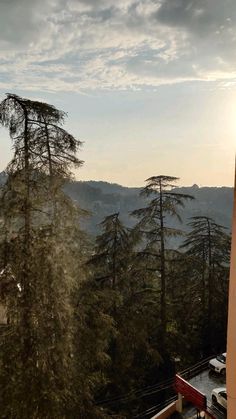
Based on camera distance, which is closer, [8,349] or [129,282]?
[8,349]

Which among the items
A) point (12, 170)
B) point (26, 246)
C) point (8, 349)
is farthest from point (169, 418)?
point (12, 170)

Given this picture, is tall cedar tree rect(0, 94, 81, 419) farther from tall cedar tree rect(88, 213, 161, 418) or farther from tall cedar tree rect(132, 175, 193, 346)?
tall cedar tree rect(132, 175, 193, 346)

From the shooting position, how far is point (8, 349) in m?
8.98

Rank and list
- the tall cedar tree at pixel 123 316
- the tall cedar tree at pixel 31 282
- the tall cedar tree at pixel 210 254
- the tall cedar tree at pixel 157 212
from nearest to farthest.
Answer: the tall cedar tree at pixel 31 282, the tall cedar tree at pixel 123 316, the tall cedar tree at pixel 157 212, the tall cedar tree at pixel 210 254

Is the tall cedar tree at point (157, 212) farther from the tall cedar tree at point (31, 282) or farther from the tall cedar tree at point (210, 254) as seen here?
the tall cedar tree at point (31, 282)

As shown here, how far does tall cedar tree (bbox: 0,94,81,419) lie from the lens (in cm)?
884

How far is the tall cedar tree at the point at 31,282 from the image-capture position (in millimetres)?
8836

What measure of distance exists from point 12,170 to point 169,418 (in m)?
13.1

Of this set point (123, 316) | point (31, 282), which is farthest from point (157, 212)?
point (31, 282)

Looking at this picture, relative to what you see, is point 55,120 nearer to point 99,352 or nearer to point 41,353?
point 41,353

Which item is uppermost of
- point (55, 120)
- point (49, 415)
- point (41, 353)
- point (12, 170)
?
point (55, 120)

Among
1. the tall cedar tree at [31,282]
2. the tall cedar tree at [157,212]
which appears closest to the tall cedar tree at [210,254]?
the tall cedar tree at [157,212]

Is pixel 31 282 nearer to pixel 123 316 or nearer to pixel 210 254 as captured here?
pixel 123 316

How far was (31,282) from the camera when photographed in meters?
8.98
